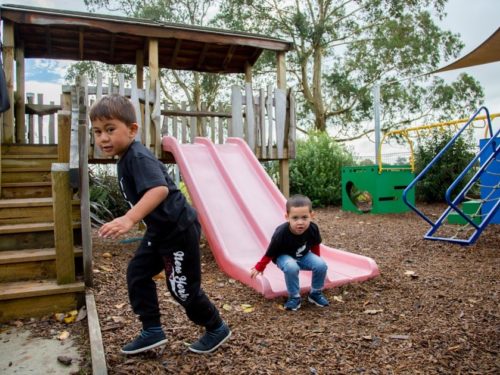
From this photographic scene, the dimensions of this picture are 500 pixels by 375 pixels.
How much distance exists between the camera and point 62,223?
3.14 meters

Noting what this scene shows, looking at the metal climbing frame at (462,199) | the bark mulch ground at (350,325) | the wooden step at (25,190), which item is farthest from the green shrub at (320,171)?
the wooden step at (25,190)

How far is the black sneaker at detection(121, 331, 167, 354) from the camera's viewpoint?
239cm

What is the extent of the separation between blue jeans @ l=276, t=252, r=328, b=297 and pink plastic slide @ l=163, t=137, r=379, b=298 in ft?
0.72

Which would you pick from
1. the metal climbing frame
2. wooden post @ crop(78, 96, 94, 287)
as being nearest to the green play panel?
the metal climbing frame

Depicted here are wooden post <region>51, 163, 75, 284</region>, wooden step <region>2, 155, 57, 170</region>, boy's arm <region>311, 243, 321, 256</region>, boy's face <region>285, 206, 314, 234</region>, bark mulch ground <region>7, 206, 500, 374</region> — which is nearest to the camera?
bark mulch ground <region>7, 206, 500, 374</region>

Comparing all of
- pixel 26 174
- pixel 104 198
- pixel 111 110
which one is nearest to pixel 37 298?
pixel 111 110

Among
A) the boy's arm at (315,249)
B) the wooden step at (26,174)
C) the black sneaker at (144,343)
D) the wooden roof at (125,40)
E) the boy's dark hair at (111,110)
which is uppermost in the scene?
the wooden roof at (125,40)

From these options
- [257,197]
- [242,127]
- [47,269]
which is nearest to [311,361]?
[47,269]

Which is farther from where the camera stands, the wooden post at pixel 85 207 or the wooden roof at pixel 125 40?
the wooden roof at pixel 125 40

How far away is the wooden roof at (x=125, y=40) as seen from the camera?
7066 mm

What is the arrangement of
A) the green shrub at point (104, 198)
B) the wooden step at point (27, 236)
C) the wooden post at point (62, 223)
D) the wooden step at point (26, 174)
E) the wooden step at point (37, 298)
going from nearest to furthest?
the wooden step at point (37, 298), the wooden post at point (62, 223), the wooden step at point (27, 236), the wooden step at point (26, 174), the green shrub at point (104, 198)

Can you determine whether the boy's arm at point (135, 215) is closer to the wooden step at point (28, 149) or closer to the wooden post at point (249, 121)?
the wooden post at point (249, 121)

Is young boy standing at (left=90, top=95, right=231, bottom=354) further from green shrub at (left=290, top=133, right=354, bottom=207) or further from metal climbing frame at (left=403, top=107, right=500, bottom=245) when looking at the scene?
green shrub at (left=290, top=133, right=354, bottom=207)

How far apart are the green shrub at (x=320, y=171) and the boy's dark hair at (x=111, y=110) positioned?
9296 mm
